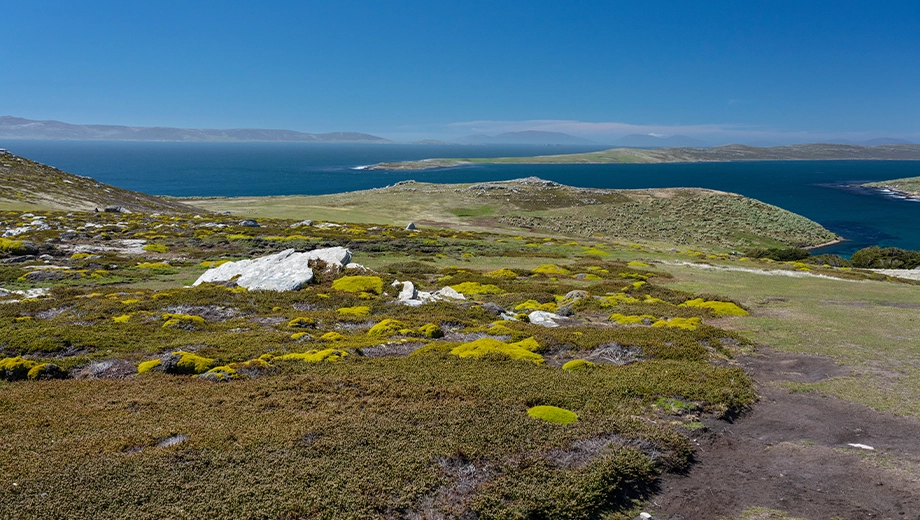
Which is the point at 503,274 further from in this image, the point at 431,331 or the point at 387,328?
the point at 387,328

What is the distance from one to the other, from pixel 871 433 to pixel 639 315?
14969mm

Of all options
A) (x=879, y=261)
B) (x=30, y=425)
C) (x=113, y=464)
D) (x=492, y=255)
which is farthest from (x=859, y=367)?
(x=879, y=261)

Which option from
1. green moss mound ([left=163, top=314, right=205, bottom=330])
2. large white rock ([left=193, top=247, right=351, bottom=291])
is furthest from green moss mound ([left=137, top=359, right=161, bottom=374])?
large white rock ([left=193, top=247, right=351, bottom=291])

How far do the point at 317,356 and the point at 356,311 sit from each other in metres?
9.55

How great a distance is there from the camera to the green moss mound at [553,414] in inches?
577

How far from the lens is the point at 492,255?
56688 millimetres

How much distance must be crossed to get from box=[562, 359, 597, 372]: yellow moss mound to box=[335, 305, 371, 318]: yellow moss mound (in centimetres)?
1339

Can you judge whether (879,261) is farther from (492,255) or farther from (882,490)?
(882,490)

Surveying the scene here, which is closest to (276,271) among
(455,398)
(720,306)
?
(455,398)

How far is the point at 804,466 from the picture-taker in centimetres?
1303

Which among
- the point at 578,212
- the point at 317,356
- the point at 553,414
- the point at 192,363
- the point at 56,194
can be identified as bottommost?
the point at 578,212

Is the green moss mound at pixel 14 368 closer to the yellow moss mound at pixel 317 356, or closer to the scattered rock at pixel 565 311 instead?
the yellow moss mound at pixel 317 356

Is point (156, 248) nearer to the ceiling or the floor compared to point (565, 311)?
nearer to the ceiling

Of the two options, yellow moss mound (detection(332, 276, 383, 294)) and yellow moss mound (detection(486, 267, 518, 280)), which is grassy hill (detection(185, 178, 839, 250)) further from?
yellow moss mound (detection(332, 276, 383, 294))
